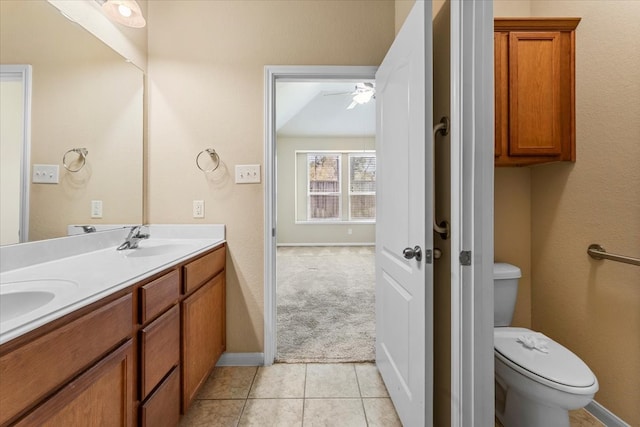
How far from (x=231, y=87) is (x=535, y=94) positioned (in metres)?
1.89

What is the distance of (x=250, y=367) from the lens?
6.43ft

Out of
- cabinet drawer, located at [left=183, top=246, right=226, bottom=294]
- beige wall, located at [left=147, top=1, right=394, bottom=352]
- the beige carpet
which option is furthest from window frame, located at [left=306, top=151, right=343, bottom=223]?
cabinet drawer, located at [left=183, top=246, right=226, bottom=294]

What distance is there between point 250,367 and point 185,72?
6.91ft

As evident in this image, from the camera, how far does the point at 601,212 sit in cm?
151

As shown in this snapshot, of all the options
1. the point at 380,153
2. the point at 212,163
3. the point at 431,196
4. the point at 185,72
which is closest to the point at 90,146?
the point at 212,163

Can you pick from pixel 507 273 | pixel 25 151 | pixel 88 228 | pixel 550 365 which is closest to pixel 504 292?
pixel 507 273

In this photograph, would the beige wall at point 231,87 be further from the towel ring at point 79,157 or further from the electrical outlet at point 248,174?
the towel ring at point 79,157

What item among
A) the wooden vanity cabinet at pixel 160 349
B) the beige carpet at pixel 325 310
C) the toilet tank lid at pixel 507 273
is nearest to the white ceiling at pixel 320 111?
the beige carpet at pixel 325 310

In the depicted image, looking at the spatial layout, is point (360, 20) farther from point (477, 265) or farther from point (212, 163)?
point (477, 265)

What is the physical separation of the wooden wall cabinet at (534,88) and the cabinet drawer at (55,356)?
6.30 feet

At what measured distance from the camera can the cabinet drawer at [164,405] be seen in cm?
105

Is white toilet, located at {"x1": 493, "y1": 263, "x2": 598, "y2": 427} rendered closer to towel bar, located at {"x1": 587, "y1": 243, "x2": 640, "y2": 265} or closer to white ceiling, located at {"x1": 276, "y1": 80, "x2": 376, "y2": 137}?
towel bar, located at {"x1": 587, "y1": 243, "x2": 640, "y2": 265}

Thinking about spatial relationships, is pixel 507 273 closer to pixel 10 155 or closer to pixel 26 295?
pixel 26 295

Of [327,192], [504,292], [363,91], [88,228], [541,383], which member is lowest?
[541,383]
